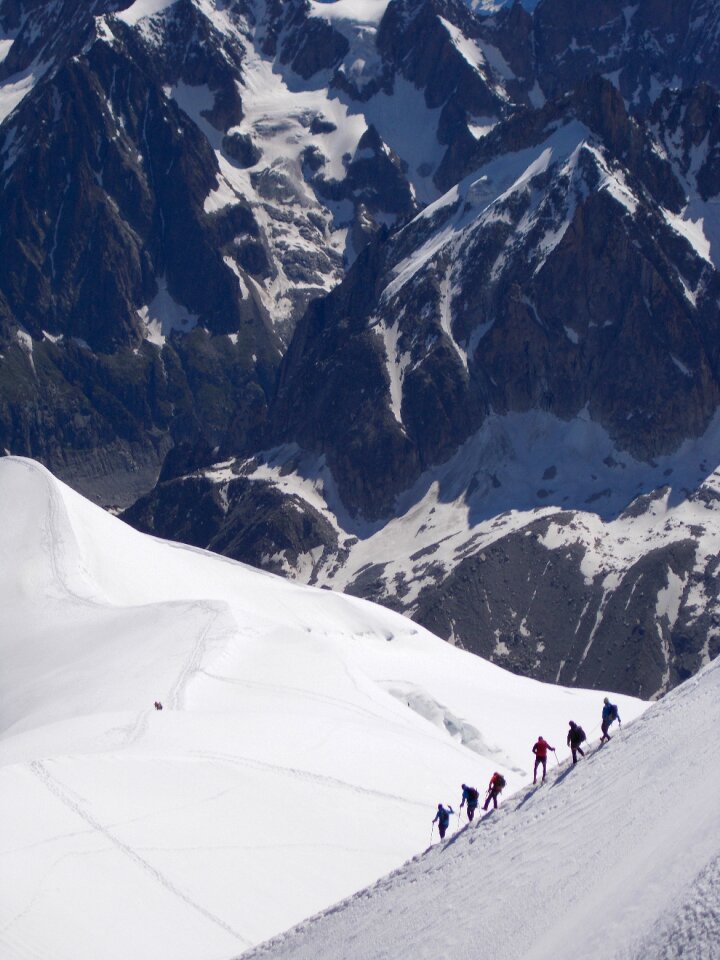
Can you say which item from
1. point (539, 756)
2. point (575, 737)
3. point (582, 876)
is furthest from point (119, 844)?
point (582, 876)

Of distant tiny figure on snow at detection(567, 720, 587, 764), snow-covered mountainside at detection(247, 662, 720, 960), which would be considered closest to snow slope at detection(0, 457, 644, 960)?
snow-covered mountainside at detection(247, 662, 720, 960)

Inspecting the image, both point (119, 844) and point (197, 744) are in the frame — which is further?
point (197, 744)

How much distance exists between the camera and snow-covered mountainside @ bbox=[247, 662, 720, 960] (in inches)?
1259

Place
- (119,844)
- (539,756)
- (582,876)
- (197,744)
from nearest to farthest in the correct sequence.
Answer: (582,876) < (539,756) < (119,844) < (197,744)

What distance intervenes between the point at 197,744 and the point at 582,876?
31.3 metres

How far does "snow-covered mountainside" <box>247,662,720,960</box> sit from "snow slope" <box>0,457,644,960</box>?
286 inches

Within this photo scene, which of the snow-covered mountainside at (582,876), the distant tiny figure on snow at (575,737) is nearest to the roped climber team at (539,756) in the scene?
the distant tiny figure on snow at (575,737)

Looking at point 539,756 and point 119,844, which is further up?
point 539,756

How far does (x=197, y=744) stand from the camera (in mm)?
65375

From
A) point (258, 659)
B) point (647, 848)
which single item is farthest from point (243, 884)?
point (258, 659)

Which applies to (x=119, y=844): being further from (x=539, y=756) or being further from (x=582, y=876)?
(x=582, y=876)

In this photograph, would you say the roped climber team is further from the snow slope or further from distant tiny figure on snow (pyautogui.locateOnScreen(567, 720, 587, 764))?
the snow slope

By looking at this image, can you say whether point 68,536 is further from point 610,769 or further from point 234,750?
point 610,769

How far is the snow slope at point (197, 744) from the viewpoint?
163 ft
